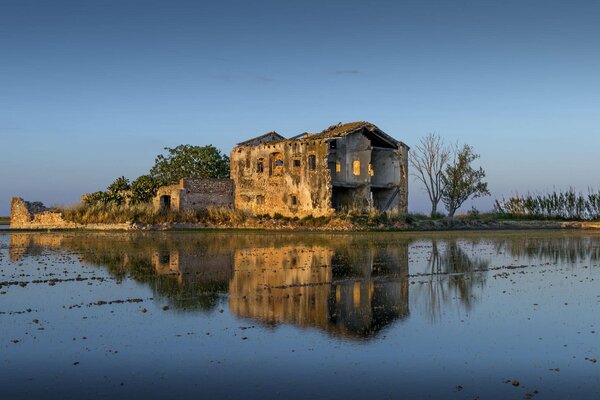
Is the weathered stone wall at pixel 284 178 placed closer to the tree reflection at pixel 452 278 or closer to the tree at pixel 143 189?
the tree at pixel 143 189

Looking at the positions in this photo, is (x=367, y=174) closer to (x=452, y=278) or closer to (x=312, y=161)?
(x=312, y=161)

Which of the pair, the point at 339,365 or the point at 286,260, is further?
the point at 286,260

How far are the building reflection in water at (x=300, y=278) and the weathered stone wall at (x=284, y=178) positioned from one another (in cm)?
2290

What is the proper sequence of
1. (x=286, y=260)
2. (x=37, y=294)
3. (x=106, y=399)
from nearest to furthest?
1. (x=106, y=399)
2. (x=37, y=294)
3. (x=286, y=260)

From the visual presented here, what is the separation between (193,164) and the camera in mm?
72500

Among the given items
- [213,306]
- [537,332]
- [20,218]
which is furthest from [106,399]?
[20,218]

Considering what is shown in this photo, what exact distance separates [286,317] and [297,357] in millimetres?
3205

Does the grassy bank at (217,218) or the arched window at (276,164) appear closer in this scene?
the grassy bank at (217,218)

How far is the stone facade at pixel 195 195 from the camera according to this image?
193 feet

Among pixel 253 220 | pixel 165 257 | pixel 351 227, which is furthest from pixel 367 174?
pixel 165 257

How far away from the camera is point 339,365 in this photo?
9914mm

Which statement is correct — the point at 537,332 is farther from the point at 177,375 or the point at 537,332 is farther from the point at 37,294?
the point at 37,294

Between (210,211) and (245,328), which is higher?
(210,211)

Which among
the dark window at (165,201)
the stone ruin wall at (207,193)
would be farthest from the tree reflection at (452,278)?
the dark window at (165,201)
